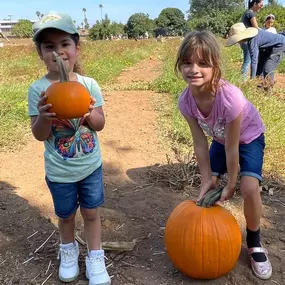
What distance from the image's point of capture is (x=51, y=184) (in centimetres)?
207

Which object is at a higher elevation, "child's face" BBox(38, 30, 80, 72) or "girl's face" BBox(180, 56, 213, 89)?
"child's face" BBox(38, 30, 80, 72)

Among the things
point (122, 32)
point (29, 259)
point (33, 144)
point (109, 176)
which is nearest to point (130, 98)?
point (33, 144)

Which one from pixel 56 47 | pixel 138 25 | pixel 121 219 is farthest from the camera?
pixel 138 25

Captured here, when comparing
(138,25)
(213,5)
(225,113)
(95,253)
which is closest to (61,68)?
(225,113)

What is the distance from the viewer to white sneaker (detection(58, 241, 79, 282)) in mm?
2221

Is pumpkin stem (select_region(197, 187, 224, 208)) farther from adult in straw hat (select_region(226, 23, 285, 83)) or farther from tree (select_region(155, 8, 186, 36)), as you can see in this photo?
tree (select_region(155, 8, 186, 36))

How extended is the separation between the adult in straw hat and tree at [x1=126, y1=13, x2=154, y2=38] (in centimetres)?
8450

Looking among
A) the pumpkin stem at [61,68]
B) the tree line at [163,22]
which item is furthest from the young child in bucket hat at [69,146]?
the tree line at [163,22]

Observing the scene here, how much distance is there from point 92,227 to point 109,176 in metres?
1.44

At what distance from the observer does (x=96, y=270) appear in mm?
2164

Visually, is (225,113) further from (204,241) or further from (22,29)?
(22,29)

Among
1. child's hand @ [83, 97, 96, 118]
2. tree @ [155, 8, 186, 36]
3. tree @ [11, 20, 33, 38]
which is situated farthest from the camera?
tree @ [11, 20, 33, 38]

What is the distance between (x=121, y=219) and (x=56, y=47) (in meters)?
1.44

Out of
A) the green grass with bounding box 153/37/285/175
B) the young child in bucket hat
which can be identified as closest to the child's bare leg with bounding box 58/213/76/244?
the young child in bucket hat
